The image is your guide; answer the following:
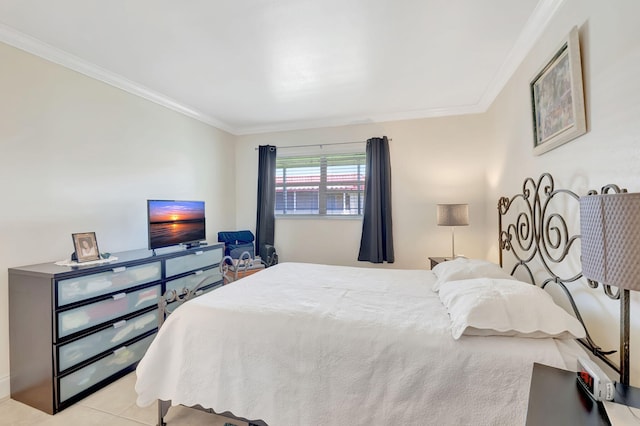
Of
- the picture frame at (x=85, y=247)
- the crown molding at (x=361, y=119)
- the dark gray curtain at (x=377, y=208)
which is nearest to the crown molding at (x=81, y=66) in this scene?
the crown molding at (x=361, y=119)

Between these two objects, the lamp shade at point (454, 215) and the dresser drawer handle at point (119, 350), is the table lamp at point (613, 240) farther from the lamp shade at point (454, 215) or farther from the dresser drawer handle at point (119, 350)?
the dresser drawer handle at point (119, 350)

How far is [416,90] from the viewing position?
3164 millimetres

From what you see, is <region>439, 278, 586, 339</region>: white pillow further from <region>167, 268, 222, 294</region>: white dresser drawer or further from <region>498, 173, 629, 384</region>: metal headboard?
<region>167, 268, 222, 294</region>: white dresser drawer

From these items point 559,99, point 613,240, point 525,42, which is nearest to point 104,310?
point 613,240

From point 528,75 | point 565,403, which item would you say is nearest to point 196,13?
point 528,75

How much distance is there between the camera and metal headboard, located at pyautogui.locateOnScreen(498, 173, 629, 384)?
4.21ft

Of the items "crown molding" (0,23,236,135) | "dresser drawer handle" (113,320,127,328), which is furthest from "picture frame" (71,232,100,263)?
"crown molding" (0,23,236,135)

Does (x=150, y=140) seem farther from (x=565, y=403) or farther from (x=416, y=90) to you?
(x=565, y=403)

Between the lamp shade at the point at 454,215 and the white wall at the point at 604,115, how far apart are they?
134 cm

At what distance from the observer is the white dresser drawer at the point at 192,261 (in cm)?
282

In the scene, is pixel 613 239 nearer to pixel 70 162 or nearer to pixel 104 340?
pixel 104 340

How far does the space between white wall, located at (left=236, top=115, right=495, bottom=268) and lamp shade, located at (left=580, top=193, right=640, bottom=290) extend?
274cm

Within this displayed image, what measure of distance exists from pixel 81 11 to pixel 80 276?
183 centimetres

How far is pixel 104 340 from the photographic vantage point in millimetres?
2207
